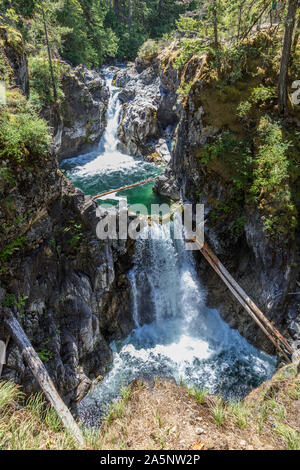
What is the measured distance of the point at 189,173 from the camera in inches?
387

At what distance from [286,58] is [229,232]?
234 inches

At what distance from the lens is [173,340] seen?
9117mm

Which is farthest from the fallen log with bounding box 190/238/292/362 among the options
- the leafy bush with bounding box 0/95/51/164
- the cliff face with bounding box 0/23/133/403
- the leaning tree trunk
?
the leafy bush with bounding box 0/95/51/164

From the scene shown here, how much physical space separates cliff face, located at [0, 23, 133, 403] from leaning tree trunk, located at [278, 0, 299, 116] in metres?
7.39

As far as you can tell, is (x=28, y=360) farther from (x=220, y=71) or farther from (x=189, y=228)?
(x=220, y=71)

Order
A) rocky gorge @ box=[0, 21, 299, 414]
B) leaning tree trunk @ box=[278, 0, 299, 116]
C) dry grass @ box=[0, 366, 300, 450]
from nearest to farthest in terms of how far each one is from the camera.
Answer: dry grass @ box=[0, 366, 300, 450] < rocky gorge @ box=[0, 21, 299, 414] < leaning tree trunk @ box=[278, 0, 299, 116]

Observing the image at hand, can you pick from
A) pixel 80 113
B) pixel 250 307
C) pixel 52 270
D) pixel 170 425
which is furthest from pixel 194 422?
pixel 80 113

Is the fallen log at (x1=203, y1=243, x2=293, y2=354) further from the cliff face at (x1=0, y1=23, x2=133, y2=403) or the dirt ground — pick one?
the cliff face at (x1=0, y1=23, x2=133, y2=403)

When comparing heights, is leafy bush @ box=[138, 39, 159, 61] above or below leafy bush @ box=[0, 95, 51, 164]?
above

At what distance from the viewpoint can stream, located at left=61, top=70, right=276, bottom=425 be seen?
24.8 feet

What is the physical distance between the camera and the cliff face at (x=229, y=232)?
7223 mm

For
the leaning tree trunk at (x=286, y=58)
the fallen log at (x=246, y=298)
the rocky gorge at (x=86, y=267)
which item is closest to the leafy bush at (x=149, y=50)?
the rocky gorge at (x=86, y=267)
